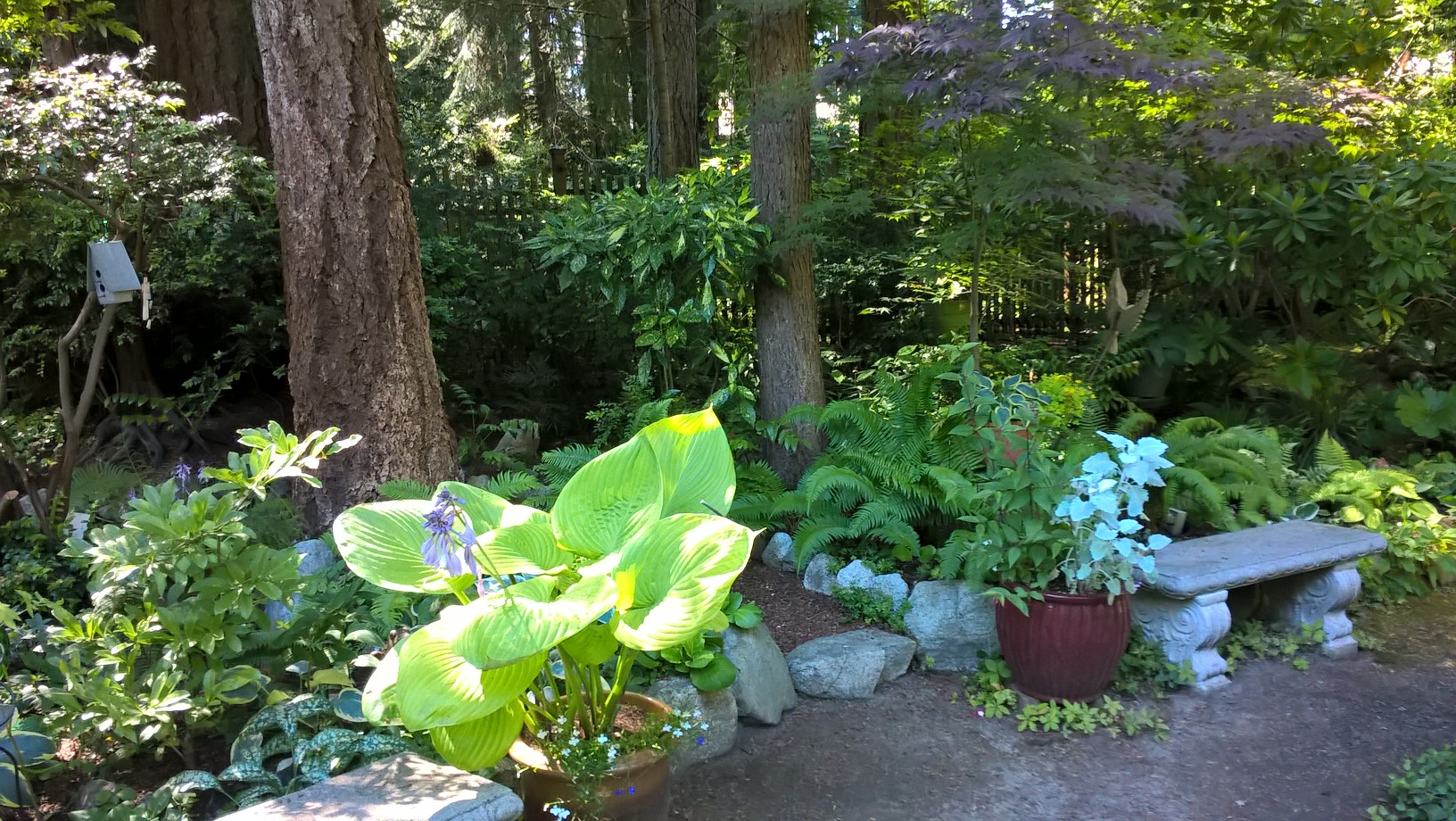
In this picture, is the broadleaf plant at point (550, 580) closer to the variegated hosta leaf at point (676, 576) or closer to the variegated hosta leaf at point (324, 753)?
the variegated hosta leaf at point (676, 576)

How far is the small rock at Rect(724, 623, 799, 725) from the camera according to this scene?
11.5 feet

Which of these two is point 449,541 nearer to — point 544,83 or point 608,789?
point 608,789

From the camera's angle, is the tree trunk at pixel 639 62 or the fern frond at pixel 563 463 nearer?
the fern frond at pixel 563 463

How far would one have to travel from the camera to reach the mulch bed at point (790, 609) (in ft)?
13.7

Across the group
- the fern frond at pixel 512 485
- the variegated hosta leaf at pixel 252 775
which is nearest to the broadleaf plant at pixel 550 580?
the variegated hosta leaf at pixel 252 775

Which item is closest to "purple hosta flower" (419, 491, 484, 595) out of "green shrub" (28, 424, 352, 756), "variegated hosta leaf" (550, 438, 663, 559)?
"variegated hosta leaf" (550, 438, 663, 559)

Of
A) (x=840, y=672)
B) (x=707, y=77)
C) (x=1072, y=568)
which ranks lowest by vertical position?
(x=840, y=672)

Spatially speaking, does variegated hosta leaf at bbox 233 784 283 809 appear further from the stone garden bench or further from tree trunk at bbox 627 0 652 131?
tree trunk at bbox 627 0 652 131

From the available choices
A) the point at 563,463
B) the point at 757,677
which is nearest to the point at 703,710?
the point at 757,677

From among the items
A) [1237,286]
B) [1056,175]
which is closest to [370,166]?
[1056,175]

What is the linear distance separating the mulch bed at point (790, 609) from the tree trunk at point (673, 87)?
13.3 ft

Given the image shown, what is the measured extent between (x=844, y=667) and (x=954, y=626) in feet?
1.80

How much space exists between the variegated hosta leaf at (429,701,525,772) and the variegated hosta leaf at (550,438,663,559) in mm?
537

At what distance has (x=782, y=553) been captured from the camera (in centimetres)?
483
